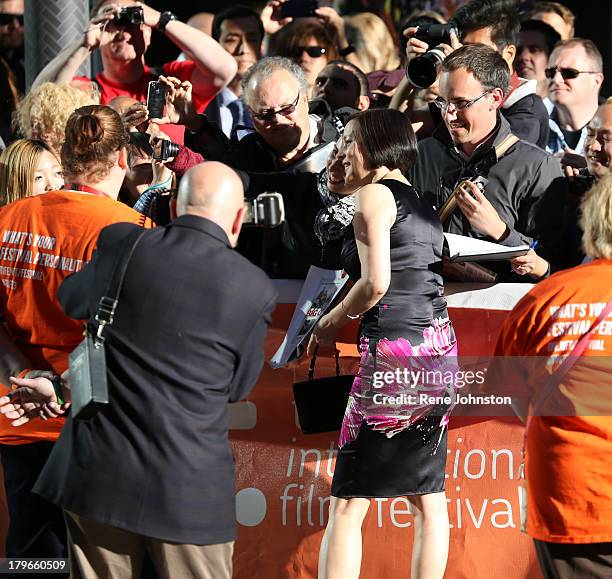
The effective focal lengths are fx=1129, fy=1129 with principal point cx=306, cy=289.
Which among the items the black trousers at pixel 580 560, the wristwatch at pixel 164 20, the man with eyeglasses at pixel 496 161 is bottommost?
the black trousers at pixel 580 560

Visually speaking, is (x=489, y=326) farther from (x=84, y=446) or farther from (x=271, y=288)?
(x=84, y=446)

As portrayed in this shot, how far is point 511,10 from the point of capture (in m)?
5.72

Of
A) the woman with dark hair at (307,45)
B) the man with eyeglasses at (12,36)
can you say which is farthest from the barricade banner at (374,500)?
the man with eyeglasses at (12,36)

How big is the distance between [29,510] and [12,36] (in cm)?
447

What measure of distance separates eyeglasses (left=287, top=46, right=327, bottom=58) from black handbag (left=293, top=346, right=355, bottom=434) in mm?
2667

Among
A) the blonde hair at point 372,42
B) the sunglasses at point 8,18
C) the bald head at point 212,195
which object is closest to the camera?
the bald head at point 212,195

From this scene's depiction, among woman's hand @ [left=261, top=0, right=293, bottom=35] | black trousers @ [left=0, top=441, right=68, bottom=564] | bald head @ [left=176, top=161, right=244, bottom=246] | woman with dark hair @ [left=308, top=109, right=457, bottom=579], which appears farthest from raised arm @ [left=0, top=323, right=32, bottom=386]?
woman's hand @ [left=261, top=0, right=293, bottom=35]

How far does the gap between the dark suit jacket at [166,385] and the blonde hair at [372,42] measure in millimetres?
4435

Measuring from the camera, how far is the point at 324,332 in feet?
13.8

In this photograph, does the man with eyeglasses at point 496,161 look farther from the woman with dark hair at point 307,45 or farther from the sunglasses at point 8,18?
the sunglasses at point 8,18

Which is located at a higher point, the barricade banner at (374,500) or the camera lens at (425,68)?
the camera lens at (425,68)

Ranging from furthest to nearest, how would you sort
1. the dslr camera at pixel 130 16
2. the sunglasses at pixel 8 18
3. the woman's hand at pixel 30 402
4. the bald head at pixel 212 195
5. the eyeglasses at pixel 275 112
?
the sunglasses at pixel 8 18 < the dslr camera at pixel 130 16 < the eyeglasses at pixel 275 112 < the woman's hand at pixel 30 402 < the bald head at pixel 212 195

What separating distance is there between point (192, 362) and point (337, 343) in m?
1.33

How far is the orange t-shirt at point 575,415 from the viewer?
3.48 meters
